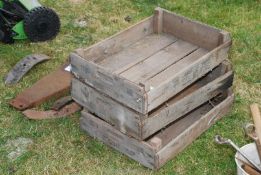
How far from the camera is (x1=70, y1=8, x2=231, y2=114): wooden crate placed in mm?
4141

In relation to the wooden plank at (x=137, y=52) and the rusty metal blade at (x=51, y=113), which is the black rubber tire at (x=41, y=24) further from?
the wooden plank at (x=137, y=52)

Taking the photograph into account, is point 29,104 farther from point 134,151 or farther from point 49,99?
point 134,151

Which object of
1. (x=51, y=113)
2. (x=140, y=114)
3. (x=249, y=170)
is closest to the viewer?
(x=249, y=170)

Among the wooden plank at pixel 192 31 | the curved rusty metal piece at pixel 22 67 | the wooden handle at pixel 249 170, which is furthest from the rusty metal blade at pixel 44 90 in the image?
the wooden handle at pixel 249 170

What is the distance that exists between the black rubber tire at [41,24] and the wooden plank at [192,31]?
1.87 meters

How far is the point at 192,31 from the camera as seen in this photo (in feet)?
16.5

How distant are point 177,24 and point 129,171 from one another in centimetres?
170

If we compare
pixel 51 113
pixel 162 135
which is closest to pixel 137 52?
pixel 162 135

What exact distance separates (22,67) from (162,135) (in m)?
2.08

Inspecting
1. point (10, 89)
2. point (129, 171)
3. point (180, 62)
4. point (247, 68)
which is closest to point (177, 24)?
point (180, 62)

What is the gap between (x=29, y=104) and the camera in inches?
207

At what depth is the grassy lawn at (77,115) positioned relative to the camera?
178 inches

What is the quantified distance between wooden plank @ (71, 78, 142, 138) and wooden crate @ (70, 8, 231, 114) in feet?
0.25

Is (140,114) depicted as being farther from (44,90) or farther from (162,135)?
(44,90)
